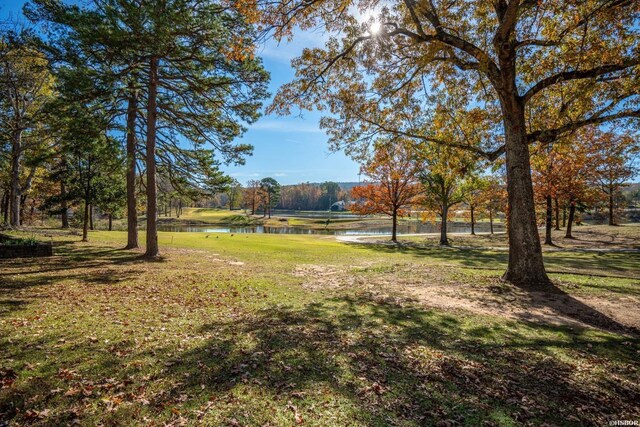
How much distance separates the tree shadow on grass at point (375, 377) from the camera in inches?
145

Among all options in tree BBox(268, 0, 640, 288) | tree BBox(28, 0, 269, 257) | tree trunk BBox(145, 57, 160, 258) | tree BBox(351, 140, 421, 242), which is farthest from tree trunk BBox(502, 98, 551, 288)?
tree BBox(351, 140, 421, 242)

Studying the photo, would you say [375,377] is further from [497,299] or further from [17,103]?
[17,103]

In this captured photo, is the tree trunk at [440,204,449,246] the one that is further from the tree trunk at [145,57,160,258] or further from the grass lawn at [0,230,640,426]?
the tree trunk at [145,57,160,258]

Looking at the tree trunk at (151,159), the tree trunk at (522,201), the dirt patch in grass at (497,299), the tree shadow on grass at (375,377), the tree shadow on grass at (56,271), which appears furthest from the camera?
the tree trunk at (151,159)

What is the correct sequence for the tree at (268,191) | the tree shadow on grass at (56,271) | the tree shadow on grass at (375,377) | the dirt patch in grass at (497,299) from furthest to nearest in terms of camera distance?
the tree at (268,191) → the tree shadow on grass at (56,271) → the dirt patch in grass at (497,299) → the tree shadow on grass at (375,377)

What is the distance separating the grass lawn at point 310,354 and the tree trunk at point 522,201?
859 mm

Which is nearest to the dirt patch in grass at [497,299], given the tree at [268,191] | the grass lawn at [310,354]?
the grass lawn at [310,354]

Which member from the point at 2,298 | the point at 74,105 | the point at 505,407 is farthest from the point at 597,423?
the point at 74,105

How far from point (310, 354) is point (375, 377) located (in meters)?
1.22

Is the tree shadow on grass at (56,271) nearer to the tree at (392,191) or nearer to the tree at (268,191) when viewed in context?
the tree at (392,191)

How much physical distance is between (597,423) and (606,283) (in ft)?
32.8

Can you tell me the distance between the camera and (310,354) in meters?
5.27

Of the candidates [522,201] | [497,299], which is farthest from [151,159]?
[522,201]

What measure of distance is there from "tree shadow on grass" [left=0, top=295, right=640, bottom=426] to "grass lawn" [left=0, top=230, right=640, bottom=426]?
0.02 metres
